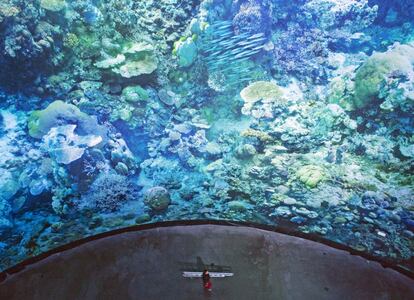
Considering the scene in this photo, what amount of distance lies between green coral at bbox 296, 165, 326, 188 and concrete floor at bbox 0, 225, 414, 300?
124 centimetres

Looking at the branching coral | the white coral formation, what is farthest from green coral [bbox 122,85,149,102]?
the branching coral

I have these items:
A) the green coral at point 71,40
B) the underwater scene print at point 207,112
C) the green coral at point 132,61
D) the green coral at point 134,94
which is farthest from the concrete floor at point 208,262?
the green coral at point 71,40

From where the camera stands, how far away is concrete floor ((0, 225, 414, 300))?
4.75 meters

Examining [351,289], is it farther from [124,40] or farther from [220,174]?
[124,40]

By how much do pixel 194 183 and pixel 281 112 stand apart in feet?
5.28

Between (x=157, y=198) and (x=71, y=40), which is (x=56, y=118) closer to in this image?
(x=71, y=40)

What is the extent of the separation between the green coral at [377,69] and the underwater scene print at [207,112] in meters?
0.01

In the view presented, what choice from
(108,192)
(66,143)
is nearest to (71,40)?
(66,143)

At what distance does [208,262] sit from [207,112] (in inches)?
91.2

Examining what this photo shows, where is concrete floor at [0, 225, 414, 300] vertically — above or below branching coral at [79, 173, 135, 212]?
below

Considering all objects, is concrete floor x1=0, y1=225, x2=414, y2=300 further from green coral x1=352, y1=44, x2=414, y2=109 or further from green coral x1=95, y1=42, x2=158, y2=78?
green coral x1=95, y1=42, x2=158, y2=78

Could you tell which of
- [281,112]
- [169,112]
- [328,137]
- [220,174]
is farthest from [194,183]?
[328,137]

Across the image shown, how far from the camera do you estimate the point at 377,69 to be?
149 inches

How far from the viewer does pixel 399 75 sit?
3688mm
